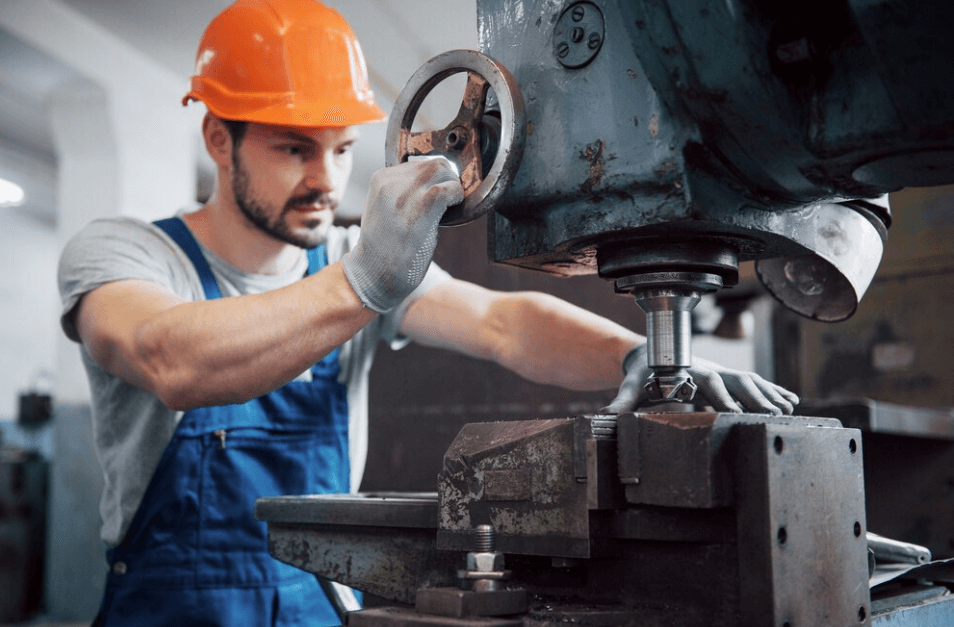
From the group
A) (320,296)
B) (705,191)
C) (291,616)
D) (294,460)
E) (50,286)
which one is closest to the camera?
(705,191)

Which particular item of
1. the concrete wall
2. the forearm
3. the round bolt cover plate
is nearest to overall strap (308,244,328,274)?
the forearm

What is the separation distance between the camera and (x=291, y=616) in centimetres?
147

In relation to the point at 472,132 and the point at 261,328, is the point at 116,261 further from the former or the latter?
the point at 472,132

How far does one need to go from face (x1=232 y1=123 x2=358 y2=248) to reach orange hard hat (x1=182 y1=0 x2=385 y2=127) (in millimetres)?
38

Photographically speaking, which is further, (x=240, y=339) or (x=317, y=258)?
(x=317, y=258)

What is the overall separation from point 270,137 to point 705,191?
1.07m

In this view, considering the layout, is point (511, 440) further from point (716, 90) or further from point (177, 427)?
point (177, 427)

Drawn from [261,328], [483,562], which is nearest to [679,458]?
[483,562]

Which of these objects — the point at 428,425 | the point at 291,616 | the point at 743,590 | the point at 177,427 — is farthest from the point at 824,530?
the point at 428,425

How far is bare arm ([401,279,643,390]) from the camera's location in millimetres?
1569

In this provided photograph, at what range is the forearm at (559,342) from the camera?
1552 millimetres

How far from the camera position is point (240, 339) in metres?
1.19

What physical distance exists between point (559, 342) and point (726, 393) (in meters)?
0.66

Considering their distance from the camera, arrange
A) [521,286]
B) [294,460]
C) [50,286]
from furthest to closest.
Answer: [50,286], [521,286], [294,460]
